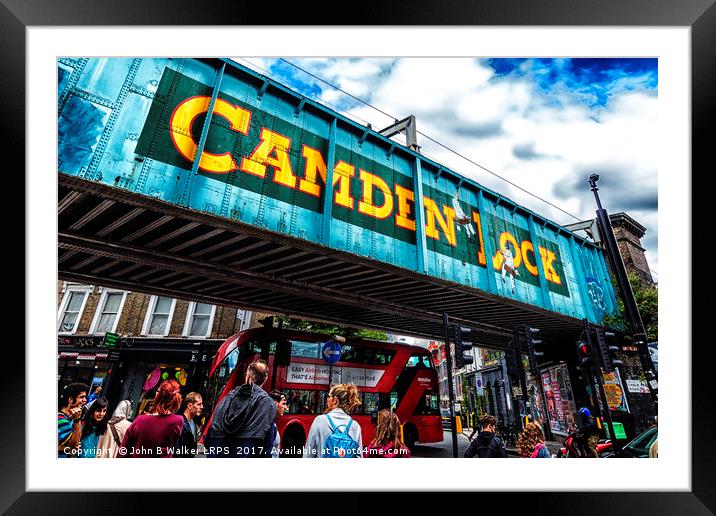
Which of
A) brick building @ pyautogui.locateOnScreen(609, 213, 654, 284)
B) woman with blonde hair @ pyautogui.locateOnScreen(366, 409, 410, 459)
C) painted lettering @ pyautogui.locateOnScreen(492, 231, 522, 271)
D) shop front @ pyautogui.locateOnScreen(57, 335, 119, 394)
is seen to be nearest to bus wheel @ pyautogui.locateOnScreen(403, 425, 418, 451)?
painted lettering @ pyautogui.locateOnScreen(492, 231, 522, 271)

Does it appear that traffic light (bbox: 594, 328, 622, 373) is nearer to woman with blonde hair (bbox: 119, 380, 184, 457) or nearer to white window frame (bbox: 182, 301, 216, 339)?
woman with blonde hair (bbox: 119, 380, 184, 457)

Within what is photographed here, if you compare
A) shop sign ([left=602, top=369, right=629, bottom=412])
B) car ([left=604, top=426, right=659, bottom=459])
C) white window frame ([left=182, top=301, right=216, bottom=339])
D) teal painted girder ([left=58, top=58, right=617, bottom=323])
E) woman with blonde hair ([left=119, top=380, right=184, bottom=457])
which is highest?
teal painted girder ([left=58, top=58, right=617, bottom=323])

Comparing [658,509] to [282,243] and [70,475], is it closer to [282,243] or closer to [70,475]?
[70,475]

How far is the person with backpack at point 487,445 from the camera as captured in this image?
517 cm

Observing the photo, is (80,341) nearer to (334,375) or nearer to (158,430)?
(334,375)

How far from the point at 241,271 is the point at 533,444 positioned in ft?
25.9

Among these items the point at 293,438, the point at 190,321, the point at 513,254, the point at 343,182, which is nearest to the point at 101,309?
the point at 190,321

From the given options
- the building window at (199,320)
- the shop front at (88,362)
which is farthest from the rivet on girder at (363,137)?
the shop front at (88,362)

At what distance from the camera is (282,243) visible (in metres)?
8.25

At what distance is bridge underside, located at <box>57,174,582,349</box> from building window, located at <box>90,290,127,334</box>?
7.52 metres

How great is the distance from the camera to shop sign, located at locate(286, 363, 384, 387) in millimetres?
10523

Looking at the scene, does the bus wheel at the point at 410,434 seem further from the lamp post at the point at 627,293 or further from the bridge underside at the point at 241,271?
the lamp post at the point at 627,293
